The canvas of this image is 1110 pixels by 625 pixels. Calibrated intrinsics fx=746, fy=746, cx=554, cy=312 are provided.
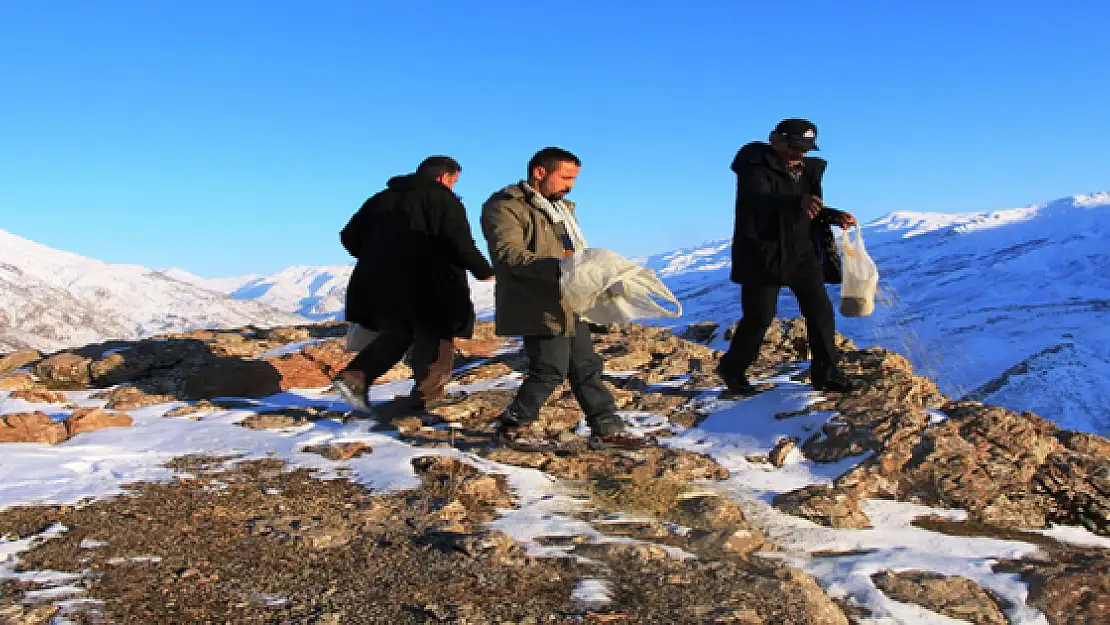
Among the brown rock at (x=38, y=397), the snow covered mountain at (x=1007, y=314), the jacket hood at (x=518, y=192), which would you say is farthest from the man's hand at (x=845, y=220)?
the brown rock at (x=38, y=397)

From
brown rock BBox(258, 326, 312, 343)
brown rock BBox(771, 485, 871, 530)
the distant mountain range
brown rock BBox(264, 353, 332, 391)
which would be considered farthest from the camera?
the distant mountain range

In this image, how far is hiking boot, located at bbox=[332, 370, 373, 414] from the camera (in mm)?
5691

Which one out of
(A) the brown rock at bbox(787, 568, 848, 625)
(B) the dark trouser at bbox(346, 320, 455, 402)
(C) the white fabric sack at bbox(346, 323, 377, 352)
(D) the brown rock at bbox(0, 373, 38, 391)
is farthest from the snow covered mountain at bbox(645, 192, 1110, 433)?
(D) the brown rock at bbox(0, 373, 38, 391)

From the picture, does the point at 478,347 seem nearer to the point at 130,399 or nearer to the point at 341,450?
the point at 130,399

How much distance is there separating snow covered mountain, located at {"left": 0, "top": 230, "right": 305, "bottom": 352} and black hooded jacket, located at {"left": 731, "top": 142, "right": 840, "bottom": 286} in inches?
5429

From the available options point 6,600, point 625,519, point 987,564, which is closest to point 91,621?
point 6,600

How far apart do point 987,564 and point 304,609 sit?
113 inches

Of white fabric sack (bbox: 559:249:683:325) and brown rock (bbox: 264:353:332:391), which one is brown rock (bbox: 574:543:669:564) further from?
brown rock (bbox: 264:353:332:391)

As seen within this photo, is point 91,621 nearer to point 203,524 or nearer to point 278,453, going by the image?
point 203,524

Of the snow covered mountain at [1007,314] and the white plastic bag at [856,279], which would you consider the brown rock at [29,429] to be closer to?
the snow covered mountain at [1007,314]

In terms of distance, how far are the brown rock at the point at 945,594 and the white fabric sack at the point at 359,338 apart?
4.28 metres

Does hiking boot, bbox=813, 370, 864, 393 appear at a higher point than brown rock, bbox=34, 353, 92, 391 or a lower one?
lower

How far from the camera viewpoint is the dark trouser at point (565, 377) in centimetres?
480

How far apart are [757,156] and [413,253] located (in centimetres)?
273
